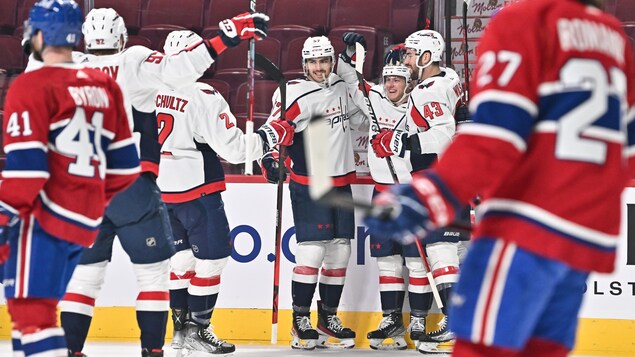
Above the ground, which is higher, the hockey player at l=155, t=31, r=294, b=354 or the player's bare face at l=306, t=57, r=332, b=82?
the player's bare face at l=306, t=57, r=332, b=82

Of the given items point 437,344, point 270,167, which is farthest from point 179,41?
point 437,344

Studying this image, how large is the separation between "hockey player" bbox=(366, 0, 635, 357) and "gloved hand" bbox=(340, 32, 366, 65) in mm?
3390

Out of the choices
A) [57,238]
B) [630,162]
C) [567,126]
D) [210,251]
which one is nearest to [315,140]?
[567,126]

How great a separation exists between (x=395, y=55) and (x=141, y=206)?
7.03 feet

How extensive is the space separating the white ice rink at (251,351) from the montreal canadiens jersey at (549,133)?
123 inches

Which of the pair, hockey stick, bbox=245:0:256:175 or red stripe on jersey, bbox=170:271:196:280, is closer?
hockey stick, bbox=245:0:256:175

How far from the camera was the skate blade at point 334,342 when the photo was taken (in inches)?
205

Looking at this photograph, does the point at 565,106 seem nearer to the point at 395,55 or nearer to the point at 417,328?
the point at 417,328

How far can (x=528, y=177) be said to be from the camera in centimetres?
200

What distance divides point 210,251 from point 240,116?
3.15ft

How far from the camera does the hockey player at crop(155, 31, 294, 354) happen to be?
191 inches

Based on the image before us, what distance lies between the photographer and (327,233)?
5.16 m

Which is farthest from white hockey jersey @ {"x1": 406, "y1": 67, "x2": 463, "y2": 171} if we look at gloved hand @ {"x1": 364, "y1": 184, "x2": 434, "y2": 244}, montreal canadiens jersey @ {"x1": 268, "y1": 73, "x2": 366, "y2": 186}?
gloved hand @ {"x1": 364, "y1": 184, "x2": 434, "y2": 244}

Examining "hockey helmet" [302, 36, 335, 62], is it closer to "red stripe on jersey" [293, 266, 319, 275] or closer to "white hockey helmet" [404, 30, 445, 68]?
"white hockey helmet" [404, 30, 445, 68]
